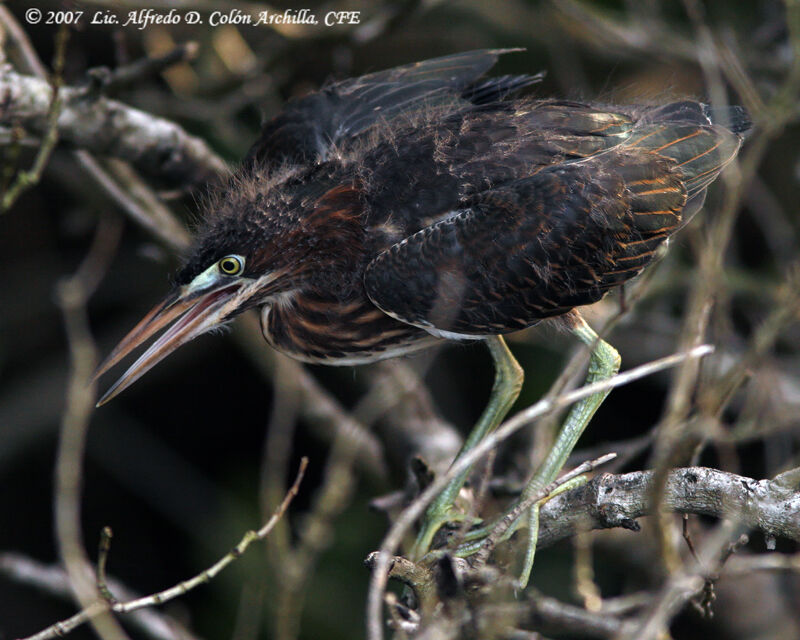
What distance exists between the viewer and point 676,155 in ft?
9.21

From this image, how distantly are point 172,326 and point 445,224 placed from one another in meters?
0.85

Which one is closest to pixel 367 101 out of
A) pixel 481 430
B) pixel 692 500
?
pixel 481 430

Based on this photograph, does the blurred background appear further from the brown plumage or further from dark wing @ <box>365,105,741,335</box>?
dark wing @ <box>365,105,741,335</box>

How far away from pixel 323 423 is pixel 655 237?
188 centimetres

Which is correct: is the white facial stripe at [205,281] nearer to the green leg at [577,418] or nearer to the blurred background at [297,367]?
the blurred background at [297,367]

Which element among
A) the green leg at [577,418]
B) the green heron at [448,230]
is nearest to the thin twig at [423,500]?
the green heron at [448,230]

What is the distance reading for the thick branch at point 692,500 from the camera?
6.38ft

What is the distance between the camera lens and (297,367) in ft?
13.1

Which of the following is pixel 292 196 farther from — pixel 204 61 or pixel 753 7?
pixel 753 7

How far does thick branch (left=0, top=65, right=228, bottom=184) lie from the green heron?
431 millimetres

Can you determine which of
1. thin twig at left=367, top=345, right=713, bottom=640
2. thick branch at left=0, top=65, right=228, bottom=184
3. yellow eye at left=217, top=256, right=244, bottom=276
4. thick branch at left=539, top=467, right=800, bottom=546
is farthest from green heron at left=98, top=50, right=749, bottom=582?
thin twig at left=367, top=345, right=713, bottom=640

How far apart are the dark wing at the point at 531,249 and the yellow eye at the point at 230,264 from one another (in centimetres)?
38

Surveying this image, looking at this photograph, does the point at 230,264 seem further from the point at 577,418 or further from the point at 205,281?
the point at 577,418

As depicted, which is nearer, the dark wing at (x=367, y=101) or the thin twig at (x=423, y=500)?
the thin twig at (x=423, y=500)
